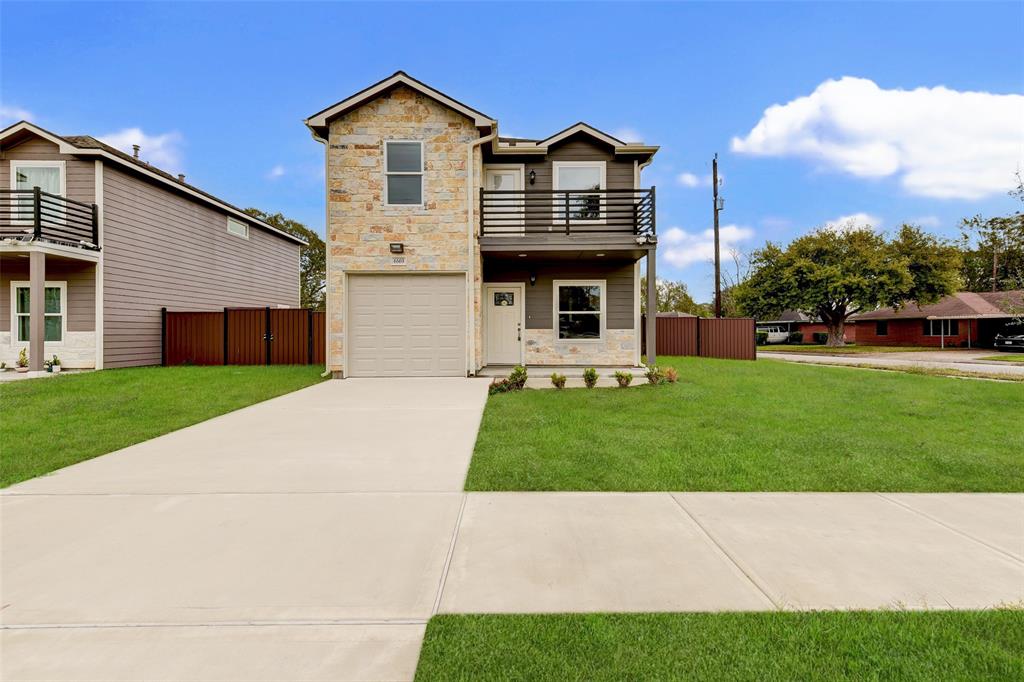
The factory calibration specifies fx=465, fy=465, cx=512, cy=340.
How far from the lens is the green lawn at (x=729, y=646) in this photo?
5.71 ft

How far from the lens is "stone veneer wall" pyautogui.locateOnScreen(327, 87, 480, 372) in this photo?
35.9 ft

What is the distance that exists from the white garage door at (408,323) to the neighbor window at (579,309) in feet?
10.8

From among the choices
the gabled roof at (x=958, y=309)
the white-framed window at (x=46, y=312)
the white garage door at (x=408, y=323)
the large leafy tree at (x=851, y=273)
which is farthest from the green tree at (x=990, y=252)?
the white-framed window at (x=46, y=312)

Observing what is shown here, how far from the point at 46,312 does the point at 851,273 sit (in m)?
39.1

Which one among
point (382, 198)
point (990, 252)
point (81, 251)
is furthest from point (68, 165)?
point (990, 252)

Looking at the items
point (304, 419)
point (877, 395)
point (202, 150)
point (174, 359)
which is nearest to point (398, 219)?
point (304, 419)

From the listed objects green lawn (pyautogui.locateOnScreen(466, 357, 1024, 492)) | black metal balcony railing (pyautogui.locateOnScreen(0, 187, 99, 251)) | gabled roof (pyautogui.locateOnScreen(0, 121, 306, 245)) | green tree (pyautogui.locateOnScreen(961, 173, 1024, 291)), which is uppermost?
green tree (pyautogui.locateOnScreen(961, 173, 1024, 291))

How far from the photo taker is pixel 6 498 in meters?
3.62

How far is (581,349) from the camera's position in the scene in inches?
518

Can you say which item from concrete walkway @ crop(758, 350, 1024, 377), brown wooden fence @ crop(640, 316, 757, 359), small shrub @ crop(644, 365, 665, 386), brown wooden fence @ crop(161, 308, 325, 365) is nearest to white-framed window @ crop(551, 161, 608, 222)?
small shrub @ crop(644, 365, 665, 386)

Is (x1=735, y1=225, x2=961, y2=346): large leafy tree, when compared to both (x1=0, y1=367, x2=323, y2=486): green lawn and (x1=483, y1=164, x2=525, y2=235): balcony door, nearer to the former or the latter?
(x1=483, y1=164, x2=525, y2=235): balcony door

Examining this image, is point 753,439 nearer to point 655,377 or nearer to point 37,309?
point 655,377

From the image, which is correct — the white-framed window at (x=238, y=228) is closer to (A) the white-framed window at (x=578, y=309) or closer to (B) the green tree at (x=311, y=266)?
(A) the white-framed window at (x=578, y=309)

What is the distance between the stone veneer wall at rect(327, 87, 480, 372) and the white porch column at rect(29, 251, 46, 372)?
7.19m
